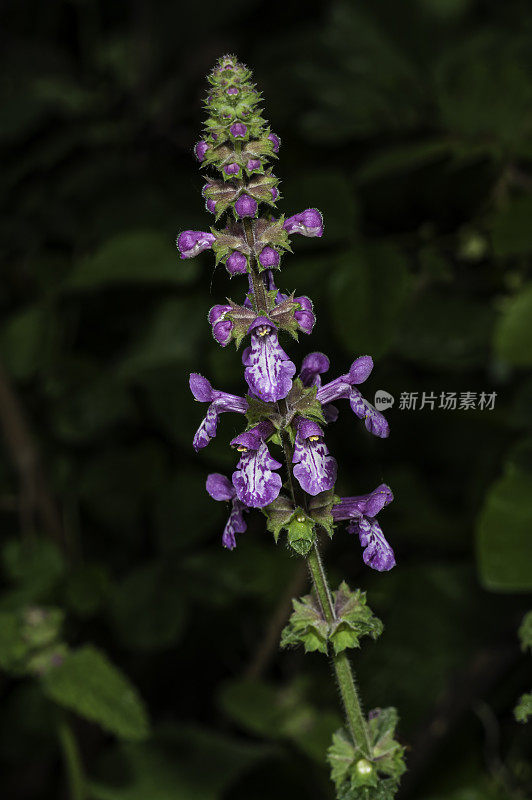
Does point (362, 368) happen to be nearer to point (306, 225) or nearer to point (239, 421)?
point (306, 225)

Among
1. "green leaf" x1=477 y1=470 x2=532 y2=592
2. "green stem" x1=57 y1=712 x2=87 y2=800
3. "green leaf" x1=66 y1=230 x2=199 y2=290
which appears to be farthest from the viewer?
"green leaf" x1=66 y1=230 x2=199 y2=290

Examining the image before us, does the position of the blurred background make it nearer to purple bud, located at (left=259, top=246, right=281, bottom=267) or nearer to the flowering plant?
the flowering plant

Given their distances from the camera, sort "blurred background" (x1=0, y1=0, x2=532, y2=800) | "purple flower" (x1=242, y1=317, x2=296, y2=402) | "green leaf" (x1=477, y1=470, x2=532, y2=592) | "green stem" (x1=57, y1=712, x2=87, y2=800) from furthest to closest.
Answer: "blurred background" (x1=0, y1=0, x2=532, y2=800), "green stem" (x1=57, y1=712, x2=87, y2=800), "green leaf" (x1=477, y1=470, x2=532, y2=592), "purple flower" (x1=242, y1=317, x2=296, y2=402)

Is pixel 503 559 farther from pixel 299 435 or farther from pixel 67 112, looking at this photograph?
pixel 67 112

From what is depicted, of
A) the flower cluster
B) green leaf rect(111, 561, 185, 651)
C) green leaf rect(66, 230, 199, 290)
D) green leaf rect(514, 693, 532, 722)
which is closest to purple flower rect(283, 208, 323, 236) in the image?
the flower cluster

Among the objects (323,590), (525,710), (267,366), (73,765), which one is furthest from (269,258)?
(73,765)

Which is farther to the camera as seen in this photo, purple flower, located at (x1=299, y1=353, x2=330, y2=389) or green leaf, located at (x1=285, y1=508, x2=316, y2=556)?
purple flower, located at (x1=299, y1=353, x2=330, y2=389)
